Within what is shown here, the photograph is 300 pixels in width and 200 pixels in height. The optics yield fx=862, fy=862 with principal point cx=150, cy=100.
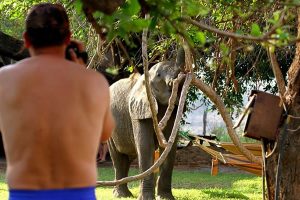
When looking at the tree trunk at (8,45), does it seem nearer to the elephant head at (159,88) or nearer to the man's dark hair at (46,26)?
the elephant head at (159,88)

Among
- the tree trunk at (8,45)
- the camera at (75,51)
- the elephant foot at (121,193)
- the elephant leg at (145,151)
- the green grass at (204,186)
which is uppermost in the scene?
the camera at (75,51)

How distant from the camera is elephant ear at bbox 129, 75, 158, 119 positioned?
1162cm

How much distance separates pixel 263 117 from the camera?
18.6ft

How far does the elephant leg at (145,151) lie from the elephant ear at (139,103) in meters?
0.13

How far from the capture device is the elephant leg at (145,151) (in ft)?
37.8

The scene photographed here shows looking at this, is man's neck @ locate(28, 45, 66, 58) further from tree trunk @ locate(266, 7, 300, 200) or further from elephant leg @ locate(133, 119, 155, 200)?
elephant leg @ locate(133, 119, 155, 200)

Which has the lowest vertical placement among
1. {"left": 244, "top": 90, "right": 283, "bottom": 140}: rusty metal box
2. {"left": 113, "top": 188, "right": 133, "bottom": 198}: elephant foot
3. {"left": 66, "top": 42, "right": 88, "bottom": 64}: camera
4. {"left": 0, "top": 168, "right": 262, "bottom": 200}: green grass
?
{"left": 0, "top": 168, "right": 262, "bottom": 200}: green grass

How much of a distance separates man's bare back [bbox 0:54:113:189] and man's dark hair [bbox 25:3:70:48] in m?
0.06

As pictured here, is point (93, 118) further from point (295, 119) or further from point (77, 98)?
point (295, 119)

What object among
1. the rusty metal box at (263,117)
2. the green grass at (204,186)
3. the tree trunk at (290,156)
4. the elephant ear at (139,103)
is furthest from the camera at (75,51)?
the green grass at (204,186)

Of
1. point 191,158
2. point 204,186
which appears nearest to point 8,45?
point 191,158

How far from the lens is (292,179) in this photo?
19.1ft

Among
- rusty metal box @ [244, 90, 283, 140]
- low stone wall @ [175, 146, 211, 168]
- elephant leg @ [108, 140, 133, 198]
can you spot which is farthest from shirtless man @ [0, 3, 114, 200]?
low stone wall @ [175, 146, 211, 168]

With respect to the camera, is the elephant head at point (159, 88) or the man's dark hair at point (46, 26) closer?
the man's dark hair at point (46, 26)
